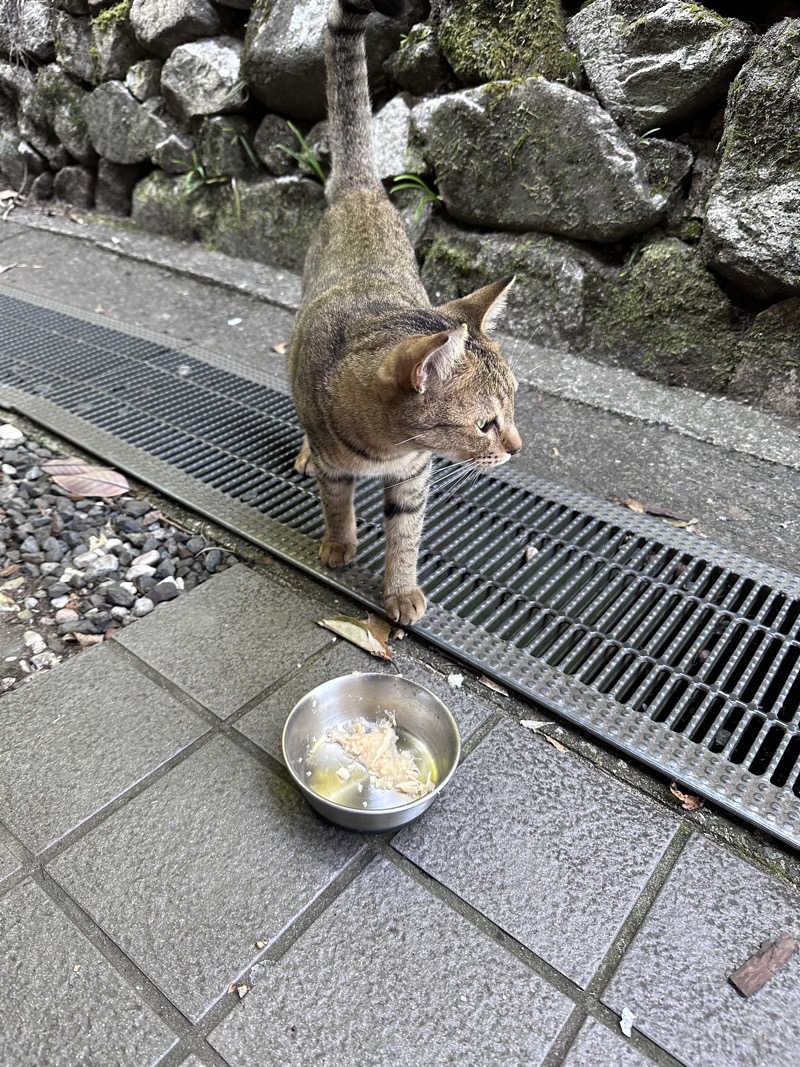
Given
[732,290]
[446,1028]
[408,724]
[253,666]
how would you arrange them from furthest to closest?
1. [732,290]
2. [253,666]
3. [408,724]
4. [446,1028]

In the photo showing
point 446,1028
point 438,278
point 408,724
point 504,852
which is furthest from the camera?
point 438,278

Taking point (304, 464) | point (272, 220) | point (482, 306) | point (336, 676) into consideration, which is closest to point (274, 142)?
point (272, 220)

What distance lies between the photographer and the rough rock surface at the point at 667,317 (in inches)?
133

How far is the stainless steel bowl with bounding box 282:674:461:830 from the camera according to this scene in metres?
1.66

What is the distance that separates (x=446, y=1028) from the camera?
56.2 inches

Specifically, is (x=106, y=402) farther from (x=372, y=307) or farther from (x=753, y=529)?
(x=753, y=529)

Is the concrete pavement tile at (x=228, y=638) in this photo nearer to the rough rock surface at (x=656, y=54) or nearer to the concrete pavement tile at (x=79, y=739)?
the concrete pavement tile at (x=79, y=739)

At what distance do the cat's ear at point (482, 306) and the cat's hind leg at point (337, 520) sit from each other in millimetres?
614

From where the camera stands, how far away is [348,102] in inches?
124

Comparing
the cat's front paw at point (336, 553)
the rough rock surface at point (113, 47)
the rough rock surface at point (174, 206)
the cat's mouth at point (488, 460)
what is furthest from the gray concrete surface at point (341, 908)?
the rough rock surface at point (113, 47)

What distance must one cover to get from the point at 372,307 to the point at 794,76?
209 cm

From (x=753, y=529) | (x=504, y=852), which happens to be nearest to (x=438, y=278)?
(x=753, y=529)

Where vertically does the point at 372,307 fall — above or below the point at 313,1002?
above

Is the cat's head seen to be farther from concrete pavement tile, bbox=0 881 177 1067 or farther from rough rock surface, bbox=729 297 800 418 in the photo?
A: rough rock surface, bbox=729 297 800 418
